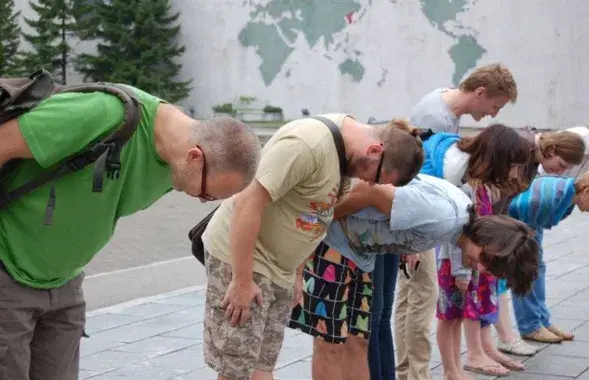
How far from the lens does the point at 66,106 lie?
9.16 ft

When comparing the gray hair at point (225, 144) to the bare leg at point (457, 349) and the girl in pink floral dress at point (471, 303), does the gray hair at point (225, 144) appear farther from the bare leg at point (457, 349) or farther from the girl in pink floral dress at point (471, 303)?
the bare leg at point (457, 349)

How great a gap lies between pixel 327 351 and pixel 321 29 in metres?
20.6

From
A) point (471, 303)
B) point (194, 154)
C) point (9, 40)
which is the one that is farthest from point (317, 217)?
point (9, 40)

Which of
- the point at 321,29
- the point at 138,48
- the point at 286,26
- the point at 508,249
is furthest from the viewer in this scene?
the point at 138,48

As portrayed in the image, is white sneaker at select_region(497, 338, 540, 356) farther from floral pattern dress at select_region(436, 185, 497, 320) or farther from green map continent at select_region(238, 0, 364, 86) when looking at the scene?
green map continent at select_region(238, 0, 364, 86)

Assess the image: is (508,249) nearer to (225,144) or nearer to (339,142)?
(339,142)

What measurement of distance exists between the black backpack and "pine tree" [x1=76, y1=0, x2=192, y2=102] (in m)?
24.0

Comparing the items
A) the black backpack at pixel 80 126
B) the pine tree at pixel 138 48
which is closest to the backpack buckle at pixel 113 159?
the black backpack at pixel 80 126

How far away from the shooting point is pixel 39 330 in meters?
3.23

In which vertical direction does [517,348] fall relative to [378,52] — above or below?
above

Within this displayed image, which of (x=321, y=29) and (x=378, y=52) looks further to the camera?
(x=321, y=29)

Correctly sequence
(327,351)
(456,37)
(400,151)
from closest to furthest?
(400,151) → (327,351) → (456,37)

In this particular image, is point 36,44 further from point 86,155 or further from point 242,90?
point 86,155

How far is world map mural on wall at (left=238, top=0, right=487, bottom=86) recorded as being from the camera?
2241 centimetres
